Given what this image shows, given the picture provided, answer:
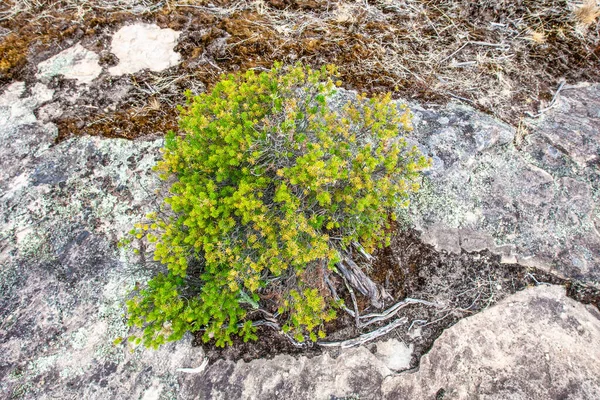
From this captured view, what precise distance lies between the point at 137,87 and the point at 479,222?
3.67 meters

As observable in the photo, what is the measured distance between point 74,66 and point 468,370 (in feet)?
15.7

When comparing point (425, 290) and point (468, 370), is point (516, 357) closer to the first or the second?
point (468, 370)

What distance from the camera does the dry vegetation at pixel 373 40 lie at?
13.6ft

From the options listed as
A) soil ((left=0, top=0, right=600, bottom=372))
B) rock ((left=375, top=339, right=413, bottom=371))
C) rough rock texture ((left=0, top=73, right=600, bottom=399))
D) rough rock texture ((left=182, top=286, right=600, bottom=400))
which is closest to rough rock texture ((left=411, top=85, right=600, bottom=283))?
rough rock texture ((left=0, top=73, right=600, bottom=399))

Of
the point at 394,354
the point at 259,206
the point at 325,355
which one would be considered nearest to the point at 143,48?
the point at 259,206

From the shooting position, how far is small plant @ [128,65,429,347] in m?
2.57

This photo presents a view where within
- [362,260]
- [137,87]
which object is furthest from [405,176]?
[137,87]

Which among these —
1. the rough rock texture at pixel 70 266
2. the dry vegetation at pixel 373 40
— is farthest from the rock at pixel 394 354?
the dry vegetation at pixel 373 40

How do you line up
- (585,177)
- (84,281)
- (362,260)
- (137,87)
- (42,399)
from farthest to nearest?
1. (137,87)
2. (585,177)
3. (362,260)
4. (84,281)
5. (42,399)

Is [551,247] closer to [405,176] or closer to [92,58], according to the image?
[405,176]

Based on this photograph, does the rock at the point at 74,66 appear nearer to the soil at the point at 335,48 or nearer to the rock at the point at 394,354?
the soil at the point at 335,48

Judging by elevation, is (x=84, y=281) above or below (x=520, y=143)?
below

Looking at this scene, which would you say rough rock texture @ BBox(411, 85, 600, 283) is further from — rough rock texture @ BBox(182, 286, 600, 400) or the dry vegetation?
rough rock texture @ BBox(182, 286, 600, 400)

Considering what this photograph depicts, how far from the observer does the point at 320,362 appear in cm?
289
